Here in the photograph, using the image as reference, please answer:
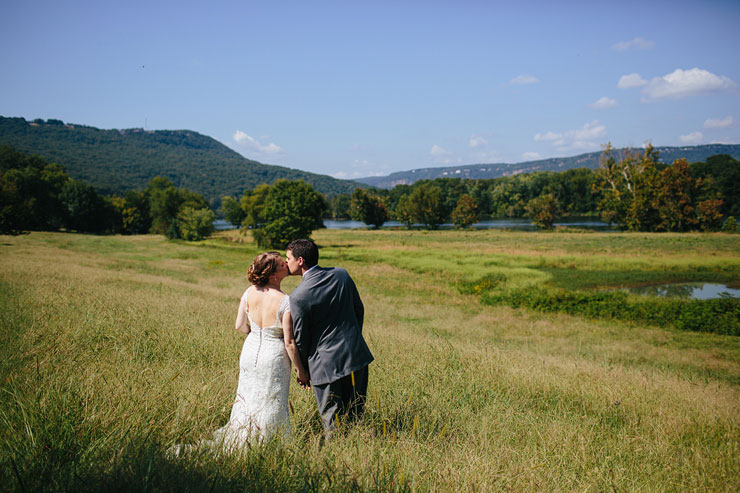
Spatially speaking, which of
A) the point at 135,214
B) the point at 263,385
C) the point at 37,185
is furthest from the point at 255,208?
the point at 263,385

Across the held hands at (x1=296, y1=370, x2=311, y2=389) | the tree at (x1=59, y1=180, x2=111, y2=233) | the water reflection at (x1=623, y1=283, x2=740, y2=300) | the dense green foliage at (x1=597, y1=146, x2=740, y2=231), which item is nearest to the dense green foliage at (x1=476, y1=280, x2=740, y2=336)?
the water reflection at (x1=623, y1=283, x2=740, y2=300)

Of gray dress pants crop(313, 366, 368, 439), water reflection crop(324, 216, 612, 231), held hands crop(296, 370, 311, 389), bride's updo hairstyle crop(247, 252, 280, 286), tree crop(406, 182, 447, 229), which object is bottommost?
water reflection crop(324, 216, 612, 231)

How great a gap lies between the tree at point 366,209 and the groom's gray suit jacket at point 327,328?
12303 centimetres

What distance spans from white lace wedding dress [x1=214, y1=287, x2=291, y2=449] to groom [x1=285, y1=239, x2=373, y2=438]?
8.7 inches

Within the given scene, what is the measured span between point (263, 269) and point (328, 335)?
93cm

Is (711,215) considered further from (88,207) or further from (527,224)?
(88,207)

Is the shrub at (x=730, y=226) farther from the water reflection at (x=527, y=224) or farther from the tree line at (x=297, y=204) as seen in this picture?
the water reflection at (x=527, y=224)

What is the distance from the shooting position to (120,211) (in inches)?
3482

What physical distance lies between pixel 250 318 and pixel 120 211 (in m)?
103

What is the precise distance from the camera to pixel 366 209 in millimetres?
127375

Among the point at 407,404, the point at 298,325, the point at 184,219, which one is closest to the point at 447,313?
the point at 407,404

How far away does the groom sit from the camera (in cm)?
368

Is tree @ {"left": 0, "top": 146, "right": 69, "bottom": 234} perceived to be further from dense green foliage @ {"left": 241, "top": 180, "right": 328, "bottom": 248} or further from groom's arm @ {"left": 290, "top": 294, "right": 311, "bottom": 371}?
groom's arm @ {"left": 290, "top": 294, "right": 311, "bottom": 371}

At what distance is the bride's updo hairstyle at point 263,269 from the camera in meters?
3.58
